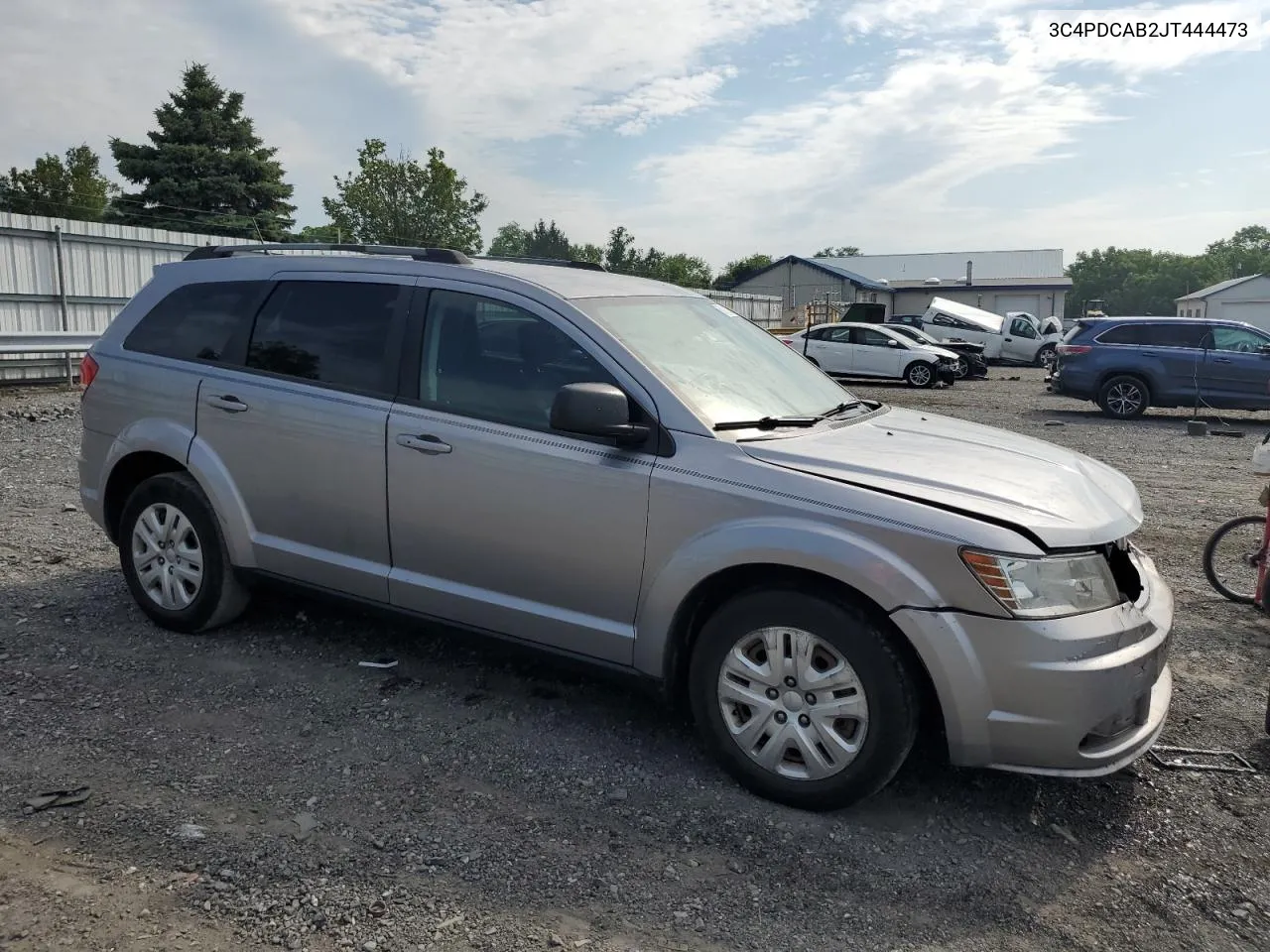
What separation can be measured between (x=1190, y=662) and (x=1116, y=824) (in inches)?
75.2

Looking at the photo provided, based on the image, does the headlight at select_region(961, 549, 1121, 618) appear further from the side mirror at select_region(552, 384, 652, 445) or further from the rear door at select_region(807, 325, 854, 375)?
the rear door at select_region(807, 325, 854, 375)

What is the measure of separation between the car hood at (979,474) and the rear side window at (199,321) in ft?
8.88

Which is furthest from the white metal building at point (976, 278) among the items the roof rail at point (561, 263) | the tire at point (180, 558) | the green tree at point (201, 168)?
the tire at point (180, 558)

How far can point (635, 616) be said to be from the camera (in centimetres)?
370

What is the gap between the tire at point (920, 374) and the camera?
23.7 meters

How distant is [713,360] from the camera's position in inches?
166

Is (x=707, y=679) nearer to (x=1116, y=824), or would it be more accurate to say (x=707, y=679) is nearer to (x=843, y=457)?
(x=843, y=457)

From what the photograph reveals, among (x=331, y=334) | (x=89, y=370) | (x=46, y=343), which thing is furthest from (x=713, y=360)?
(x=46, y=343)

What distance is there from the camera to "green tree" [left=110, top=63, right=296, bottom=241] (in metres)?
41.6

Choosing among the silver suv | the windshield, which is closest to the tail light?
the silver suv

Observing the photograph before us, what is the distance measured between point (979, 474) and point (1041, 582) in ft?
1.80

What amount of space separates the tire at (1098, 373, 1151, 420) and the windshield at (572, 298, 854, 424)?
1423 centimetres

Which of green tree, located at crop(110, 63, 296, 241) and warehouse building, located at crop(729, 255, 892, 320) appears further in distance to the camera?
warehouse building, located at crop(729, 255, 892, 320)

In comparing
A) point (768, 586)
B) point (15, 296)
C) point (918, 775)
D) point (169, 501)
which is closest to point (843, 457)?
point (768, 586)
